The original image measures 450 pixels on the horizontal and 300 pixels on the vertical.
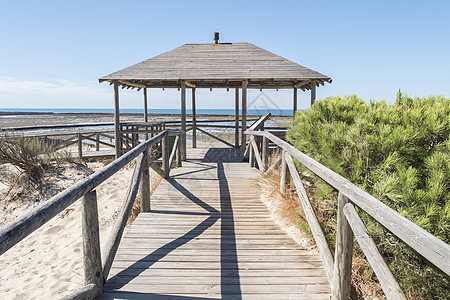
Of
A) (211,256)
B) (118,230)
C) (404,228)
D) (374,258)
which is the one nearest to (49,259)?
(118,230)

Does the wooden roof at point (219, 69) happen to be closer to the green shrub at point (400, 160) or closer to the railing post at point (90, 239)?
the green shrub at point (400, 160)

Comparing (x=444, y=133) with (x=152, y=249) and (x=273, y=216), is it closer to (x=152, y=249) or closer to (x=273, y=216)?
(x=273, y=216)

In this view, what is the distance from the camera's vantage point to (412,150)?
10.1ft

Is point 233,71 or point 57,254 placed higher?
point 233,71

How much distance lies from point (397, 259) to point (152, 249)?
2480mm

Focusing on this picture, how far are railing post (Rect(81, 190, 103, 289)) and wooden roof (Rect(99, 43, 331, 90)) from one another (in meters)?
6.96

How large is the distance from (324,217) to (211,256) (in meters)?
1.49

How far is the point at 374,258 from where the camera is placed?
6.57 ft

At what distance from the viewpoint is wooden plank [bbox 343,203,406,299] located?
1829mm

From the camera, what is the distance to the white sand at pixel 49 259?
3670mm

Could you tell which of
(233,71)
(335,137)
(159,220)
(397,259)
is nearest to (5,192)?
(159,220)

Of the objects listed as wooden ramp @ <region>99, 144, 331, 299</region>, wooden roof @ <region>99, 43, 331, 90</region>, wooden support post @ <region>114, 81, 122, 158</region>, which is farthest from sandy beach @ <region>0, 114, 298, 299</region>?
wooden roof @ <region>99, 43, 331, 90</region>

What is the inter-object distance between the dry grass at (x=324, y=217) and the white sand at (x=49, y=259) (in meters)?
2.79

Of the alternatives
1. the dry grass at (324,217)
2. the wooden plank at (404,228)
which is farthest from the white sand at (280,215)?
the wooden plank at (404,228)
